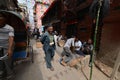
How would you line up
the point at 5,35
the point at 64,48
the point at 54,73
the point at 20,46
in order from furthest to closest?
the point at 64,48 < the point at 20,46 < the point at 54,73 < the point at 5,35

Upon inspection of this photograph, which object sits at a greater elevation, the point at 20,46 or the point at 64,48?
the point at 20,46

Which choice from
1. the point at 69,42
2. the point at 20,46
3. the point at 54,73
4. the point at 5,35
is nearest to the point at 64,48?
the point at 69,42

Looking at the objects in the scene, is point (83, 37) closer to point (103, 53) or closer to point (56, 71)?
point (103, 53)

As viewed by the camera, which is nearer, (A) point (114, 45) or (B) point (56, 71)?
(A) point (114, 45)

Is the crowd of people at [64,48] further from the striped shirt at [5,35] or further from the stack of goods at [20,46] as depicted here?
the striped shirt at [5,35]

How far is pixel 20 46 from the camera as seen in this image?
18.5 feet

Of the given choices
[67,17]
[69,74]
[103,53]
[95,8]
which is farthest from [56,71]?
[67,17]

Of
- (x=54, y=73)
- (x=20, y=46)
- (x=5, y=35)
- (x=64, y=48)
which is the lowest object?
(x=54, y=73)

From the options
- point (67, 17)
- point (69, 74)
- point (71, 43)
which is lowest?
point (69, 74)

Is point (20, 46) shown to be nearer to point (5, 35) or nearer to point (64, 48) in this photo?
point (64, 48)

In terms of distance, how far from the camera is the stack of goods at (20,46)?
5.40m

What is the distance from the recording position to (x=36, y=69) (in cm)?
511

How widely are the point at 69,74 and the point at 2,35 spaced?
2910 millimetres

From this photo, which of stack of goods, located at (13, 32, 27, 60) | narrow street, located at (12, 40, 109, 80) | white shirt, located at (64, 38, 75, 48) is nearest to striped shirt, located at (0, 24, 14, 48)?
narrow street, located at (12, 40, 109, 80)
